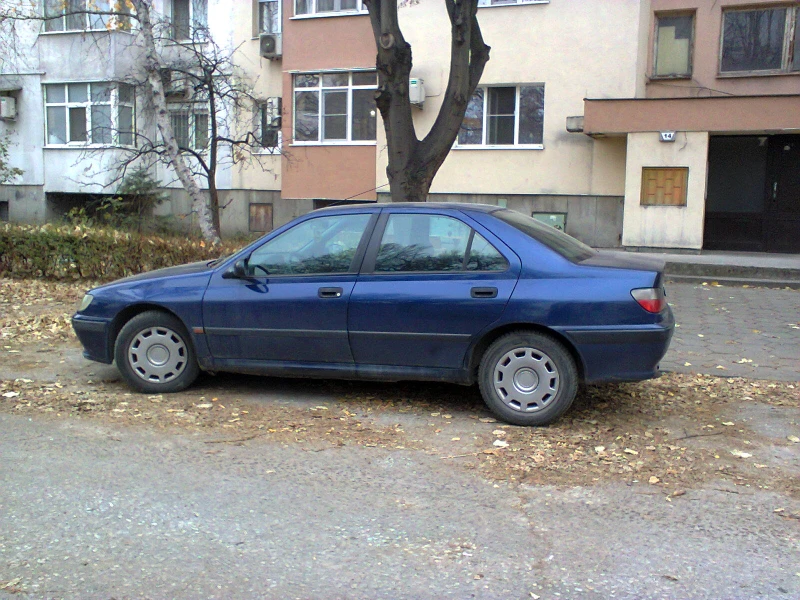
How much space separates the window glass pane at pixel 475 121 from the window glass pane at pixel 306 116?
3940 millimetres

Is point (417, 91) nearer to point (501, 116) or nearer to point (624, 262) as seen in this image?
point (501, 116)

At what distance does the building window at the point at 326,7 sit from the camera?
20953 mm

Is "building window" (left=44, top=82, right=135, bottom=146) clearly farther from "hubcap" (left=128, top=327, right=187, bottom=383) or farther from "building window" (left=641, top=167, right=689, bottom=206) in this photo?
"hubcap" (left=128, top=327, right=187, bottom=383)

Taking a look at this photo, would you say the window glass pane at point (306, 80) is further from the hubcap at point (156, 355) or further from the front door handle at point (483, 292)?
the front door handle at point (483, 292)

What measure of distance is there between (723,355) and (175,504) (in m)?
5.99

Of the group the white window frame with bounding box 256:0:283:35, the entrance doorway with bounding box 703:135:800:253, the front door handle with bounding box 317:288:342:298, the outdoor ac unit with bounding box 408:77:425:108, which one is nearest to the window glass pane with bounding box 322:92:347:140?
the outdoor ac unit with bounding box 408:77:425:108

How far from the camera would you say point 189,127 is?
2358cm

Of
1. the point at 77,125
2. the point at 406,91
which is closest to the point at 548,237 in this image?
the point at 406,91

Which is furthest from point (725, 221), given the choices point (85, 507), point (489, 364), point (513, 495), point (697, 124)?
point (85, 507)

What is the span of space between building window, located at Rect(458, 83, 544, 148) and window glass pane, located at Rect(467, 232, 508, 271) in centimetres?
1396

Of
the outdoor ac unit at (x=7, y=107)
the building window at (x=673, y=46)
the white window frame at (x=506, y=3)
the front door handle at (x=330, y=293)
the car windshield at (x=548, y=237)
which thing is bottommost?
the front door handle at (x=330, y=293)

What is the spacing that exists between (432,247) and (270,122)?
58.1 ft

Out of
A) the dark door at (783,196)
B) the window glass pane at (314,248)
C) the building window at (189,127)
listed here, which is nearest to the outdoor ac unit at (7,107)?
the building window at (189,127)

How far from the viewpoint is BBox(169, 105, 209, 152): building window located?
76.2 ft
